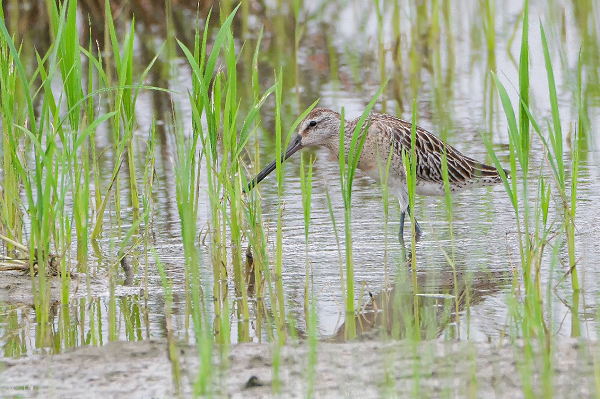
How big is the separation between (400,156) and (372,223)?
1.68 feet

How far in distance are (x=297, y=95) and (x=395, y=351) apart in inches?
240

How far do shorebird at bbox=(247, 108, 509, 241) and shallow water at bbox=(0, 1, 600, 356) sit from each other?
0.20m

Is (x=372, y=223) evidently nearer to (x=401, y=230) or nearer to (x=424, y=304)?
(x=401, y=230)

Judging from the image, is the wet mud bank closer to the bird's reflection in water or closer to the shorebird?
the bird's reflection in water

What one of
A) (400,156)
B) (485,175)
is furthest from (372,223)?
(485,175)

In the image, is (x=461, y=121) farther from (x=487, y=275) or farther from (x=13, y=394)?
(x=13, y=394)

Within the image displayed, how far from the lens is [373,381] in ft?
10.5

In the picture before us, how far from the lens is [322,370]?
3.32 metres

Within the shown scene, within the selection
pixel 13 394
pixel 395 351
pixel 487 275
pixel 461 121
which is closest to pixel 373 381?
pixel 395 351

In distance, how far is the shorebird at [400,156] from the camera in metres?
6.25

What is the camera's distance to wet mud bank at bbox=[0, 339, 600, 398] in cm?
310

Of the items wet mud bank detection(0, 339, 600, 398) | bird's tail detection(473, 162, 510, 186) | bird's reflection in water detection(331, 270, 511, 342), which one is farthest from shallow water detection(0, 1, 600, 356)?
wet mud bank detection(0, 339, 600, 398)

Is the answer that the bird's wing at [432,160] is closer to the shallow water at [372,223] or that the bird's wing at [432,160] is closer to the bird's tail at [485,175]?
the bird's tail at [485,175]

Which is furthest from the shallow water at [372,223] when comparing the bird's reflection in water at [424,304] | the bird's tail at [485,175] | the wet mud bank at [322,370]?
the wet mud bank at [322,370]
